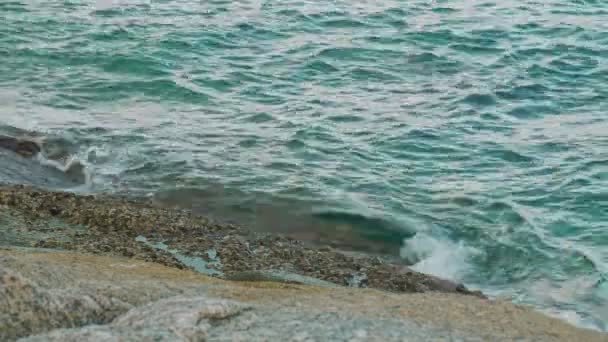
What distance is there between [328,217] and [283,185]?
147 cm

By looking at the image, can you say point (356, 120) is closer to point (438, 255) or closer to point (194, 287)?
point (438, 255)

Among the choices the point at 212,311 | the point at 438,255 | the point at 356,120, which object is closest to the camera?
the point at 212,311

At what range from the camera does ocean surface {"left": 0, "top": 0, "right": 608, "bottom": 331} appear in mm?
14133

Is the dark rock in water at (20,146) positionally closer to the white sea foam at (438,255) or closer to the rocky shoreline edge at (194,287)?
the rocky shoreline edge at (194,287)

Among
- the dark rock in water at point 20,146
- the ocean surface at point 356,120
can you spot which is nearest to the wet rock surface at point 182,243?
the ocean surface at point 356,120

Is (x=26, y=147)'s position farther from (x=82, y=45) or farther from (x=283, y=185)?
(x=82, y=45)

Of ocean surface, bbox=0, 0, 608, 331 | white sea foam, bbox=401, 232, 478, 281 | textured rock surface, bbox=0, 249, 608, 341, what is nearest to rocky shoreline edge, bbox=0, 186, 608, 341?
textured rock surface, bbox=0, 249, 608, 341

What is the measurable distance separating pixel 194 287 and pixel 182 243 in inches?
146

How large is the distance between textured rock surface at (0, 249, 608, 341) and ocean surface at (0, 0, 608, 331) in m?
4.43

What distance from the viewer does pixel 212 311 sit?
249 inches

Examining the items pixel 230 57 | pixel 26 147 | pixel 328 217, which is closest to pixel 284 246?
pixel 328 217

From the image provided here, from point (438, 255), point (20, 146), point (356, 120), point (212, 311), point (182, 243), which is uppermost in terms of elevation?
point (212, 311)

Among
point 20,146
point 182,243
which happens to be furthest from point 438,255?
point 20,146

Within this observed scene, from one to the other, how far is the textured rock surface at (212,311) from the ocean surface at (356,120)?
4425 millimetres
